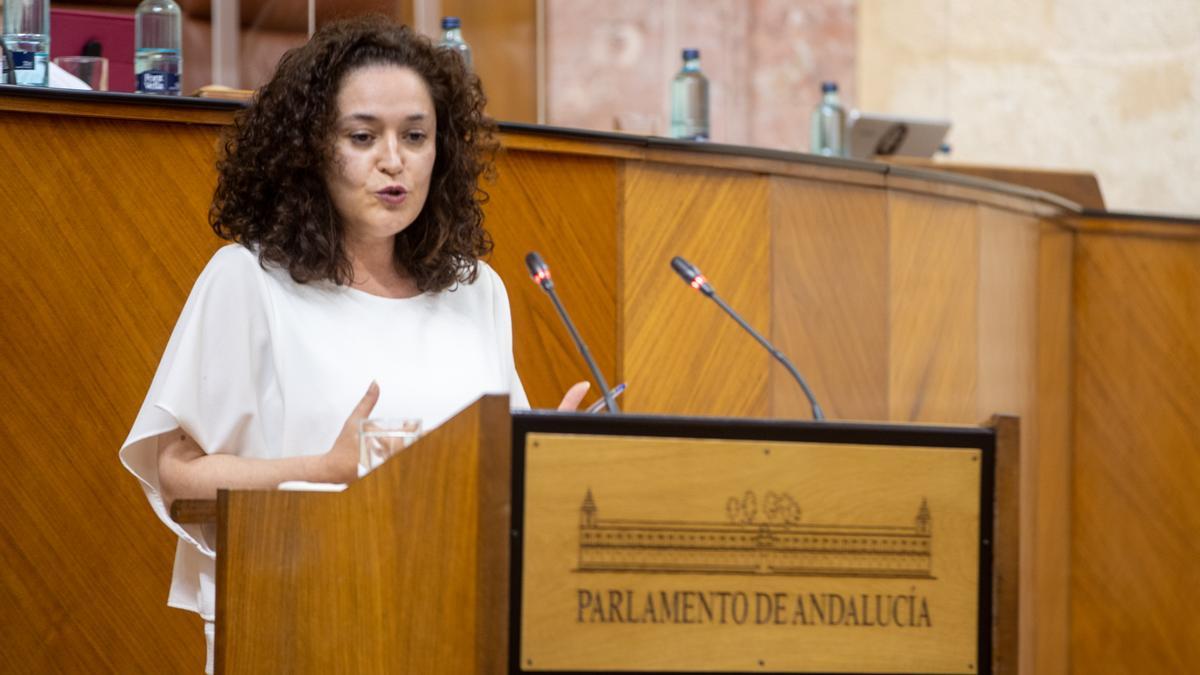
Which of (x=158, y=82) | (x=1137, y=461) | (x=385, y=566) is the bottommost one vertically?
(x=1137, y=461)

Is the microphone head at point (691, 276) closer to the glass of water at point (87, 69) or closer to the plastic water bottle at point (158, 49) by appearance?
the plastic water bottle at point (158, 49)

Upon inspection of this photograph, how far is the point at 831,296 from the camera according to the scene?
3863 mm

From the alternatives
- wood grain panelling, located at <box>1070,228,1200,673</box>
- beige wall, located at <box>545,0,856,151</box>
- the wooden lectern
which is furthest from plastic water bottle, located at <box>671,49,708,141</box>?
the wooden lectern

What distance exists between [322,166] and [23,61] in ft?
3.33

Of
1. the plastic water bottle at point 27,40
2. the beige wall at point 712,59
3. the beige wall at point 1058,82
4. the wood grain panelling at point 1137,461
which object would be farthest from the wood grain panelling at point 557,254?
the beige wall at point 1058,82

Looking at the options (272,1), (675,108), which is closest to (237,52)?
(272,1)

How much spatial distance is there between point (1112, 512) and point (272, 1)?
9.94 feet

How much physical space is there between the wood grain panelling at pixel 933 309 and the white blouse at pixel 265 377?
Answer: 1.97 meters

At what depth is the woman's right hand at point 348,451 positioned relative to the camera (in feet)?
6.25

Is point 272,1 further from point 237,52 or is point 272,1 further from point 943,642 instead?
point 943,642

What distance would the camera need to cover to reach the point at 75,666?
9.32 feet

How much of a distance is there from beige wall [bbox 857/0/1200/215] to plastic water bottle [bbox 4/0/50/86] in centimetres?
416

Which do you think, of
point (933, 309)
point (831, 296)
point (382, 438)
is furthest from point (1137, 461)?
point (382, 438)

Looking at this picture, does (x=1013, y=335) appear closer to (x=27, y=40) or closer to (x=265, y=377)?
(x=27, y=40)
